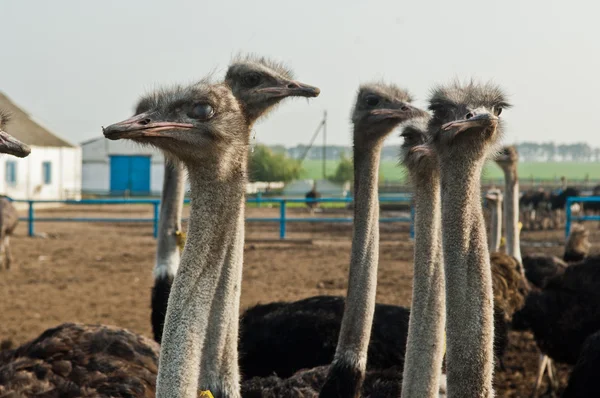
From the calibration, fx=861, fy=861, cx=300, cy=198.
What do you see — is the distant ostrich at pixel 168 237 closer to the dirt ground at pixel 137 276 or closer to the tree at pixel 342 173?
the dirt ground at pixel 137 276

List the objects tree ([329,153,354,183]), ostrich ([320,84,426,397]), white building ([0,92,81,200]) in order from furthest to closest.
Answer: tree ([329,153,354,183]) < white building ([0,92,81,200]) < ostrich ([320,84,426,397])

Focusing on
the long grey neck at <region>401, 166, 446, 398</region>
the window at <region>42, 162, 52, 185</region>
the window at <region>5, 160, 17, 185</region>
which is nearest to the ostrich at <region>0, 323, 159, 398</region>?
the long grey neck at <region>401, 166, 446, 398</region>

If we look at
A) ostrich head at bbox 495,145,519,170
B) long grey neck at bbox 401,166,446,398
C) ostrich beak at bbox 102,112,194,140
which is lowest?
long grey neck at bbox 401,166,446,398

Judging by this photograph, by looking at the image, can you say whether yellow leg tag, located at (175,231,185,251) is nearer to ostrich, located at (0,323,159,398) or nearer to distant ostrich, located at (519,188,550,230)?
ostrich, located at (0,323,159,398)

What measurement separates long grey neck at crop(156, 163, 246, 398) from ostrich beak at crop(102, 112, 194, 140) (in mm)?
138

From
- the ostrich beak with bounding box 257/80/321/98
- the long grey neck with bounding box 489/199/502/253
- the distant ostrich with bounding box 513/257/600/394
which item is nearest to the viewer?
the ostrich beak with bounding box 257/80/321/98

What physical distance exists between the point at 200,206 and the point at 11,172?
2781 centimetres

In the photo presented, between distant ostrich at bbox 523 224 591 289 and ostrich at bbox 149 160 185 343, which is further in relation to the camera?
distant ostrich at bbox 523 224 591 289

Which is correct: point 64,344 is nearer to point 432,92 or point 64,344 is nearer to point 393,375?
point 393,375

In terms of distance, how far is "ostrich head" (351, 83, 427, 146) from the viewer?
149 inches

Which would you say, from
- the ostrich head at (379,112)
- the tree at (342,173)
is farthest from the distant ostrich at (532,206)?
the tree at (342,173)

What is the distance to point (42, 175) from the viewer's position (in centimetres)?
3042

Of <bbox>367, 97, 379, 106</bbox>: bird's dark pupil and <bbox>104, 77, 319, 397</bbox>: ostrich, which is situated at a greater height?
<bbox>367, 97, 379, 106</bbox>: bird's dark pupil

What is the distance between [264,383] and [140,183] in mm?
36708
